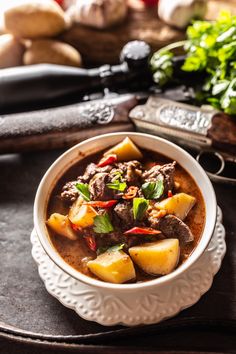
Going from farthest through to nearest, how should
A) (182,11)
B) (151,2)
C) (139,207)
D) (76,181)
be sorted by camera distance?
(151,2), (182,11), (76,181), (139,207)

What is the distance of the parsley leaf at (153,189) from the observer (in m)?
2.17

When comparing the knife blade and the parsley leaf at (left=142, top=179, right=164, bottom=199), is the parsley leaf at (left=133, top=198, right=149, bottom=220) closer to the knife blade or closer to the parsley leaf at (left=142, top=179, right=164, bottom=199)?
the parsley leaf at (left=142, top=179, right=164, bottom=199)

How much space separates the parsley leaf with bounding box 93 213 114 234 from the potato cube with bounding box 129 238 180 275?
5.3 inches

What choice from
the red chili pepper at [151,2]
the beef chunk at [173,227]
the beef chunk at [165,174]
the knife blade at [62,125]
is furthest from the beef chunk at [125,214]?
the red chili pepper at [151,2]

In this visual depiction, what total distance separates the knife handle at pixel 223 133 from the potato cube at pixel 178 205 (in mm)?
475

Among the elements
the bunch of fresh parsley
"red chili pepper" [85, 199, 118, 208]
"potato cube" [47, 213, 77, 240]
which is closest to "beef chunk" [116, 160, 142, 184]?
"red chili pepper" [85, 199, 118, 208]

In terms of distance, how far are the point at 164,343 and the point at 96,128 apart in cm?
123

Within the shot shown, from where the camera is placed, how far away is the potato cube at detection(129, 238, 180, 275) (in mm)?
1995

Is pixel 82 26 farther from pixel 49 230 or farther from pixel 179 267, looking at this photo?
pixel 179 267

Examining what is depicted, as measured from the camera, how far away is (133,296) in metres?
2.10

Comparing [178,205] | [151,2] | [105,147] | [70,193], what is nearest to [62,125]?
[105,147]

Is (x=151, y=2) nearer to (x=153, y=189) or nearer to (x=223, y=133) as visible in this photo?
(x=223, y=133)

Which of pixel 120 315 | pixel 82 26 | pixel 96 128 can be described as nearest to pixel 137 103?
pixel 96 128

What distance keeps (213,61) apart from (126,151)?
0.90 meters
